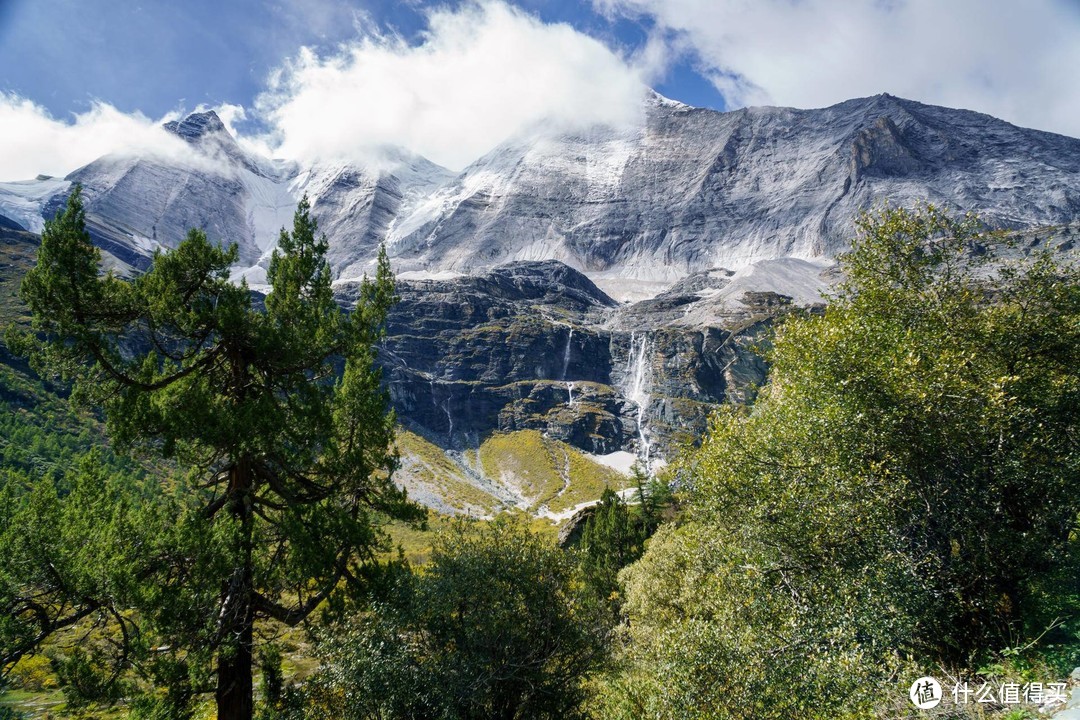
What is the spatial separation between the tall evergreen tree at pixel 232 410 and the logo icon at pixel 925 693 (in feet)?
43.7

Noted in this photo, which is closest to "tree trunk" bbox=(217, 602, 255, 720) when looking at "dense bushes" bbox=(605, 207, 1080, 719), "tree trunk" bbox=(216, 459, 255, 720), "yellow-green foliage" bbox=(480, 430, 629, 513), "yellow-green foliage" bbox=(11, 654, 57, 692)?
"tree trunk" bbox=(216, 459, 255, 720)

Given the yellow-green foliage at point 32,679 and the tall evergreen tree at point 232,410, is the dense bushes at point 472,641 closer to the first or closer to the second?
the tall evergreen tree at point 232,410

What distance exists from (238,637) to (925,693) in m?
15.4

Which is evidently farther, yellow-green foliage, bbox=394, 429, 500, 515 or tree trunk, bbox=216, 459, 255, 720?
yellow-green foliage, bbox=394, 429, 500, 515

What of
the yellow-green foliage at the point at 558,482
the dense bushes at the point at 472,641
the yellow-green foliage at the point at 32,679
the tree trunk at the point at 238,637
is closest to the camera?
the tree trunk at the point at 238,637

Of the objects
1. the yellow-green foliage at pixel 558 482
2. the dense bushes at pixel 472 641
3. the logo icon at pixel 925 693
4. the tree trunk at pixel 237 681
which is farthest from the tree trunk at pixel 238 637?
the yellow-green foliage at pixel 558 482

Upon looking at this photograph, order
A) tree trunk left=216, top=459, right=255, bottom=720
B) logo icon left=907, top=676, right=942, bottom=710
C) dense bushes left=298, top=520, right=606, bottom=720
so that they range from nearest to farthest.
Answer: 1. logo icon left=907, top=676, right=942, bottom=710
2. tree trunk left=216, top=459, right=255, bottom=720
3. dense bushes left=298, top=520, right=606, bottom=720

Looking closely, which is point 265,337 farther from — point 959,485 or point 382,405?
point 959,485

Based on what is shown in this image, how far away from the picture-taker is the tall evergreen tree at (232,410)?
42.4 feet

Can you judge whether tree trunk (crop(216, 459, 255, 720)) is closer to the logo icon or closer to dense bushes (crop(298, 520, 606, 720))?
dense bushes (crop(298, 520, 606, 720))

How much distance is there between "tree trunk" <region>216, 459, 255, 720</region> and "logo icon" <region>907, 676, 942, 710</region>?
48.4ft

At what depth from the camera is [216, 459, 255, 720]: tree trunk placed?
13.4 metres

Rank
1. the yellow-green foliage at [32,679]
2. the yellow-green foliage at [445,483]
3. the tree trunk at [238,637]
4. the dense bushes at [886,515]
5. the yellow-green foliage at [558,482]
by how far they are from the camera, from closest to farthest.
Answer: the dense bushes at [886,515] < the tree trunk at [238,637] < the yellow-green foliage at [32,679] < the yellow-green foliage at [445,483] < the yellow-green foliage at [558,482]

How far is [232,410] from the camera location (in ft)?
47.4
